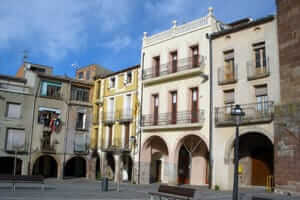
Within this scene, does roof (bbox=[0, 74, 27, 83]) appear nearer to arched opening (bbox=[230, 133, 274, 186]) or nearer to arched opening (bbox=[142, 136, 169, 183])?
arched opening (bbox=[142, 136, 169, 183])

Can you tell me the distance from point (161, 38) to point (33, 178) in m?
15.1

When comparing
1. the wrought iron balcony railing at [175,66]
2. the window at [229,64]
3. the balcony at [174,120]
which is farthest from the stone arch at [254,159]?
the wrought iron balcony railing at [175,66]

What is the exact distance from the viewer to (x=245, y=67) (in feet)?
69.5

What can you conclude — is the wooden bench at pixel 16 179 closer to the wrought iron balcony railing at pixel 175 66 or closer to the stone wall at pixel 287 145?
the stone wall at pixel 287 145

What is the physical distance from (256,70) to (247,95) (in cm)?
161

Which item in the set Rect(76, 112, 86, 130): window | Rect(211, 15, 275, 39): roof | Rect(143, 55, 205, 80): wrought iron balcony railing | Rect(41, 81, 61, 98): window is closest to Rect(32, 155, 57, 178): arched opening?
Rect(76, 112, 86, 130): window

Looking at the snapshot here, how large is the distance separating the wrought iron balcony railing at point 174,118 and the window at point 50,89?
10.5 m

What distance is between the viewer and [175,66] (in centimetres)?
2597

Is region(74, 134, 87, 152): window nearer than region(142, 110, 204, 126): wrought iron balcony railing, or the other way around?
region(142, 110, 204, 126): wrought iron balcony railing

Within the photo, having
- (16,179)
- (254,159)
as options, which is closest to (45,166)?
(16,179)

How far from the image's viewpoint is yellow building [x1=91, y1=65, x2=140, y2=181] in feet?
97.5

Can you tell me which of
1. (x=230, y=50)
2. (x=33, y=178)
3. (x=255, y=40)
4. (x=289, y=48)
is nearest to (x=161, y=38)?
(x=230, y=50)

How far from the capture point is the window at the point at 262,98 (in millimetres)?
19652

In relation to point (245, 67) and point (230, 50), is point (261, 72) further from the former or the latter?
point (230, 50)
